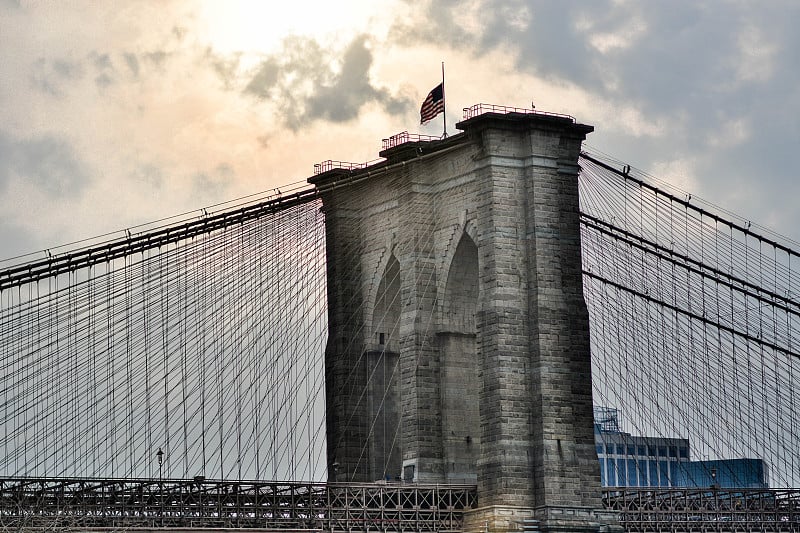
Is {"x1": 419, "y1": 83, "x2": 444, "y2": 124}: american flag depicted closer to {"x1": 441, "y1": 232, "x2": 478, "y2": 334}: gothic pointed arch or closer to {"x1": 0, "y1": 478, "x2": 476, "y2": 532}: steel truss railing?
{"x1": 441, "y1": 232, "x2": 478, "y2": 334}: gothic pointed arch

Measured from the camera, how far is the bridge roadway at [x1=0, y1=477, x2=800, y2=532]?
71125 mm

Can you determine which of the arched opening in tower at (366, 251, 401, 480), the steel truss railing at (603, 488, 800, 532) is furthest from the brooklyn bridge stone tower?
the steel truss railing at (603, 488, 800, 532)

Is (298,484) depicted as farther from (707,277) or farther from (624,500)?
(707,277)

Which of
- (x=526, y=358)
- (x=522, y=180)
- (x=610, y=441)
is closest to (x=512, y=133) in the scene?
(x=522, y=180)

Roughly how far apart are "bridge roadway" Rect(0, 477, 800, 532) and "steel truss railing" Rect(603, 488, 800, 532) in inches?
3.5

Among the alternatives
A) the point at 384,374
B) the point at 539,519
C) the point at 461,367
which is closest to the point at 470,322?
the point at 461,367

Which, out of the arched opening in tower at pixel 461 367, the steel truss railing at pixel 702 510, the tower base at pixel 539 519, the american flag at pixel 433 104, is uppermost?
the american flag at pixel 433 104

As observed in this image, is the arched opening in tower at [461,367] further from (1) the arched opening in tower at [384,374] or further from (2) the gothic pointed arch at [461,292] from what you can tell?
(1) the arched opening in tower at [384,374]

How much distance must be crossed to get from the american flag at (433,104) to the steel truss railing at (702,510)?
61.2 ft

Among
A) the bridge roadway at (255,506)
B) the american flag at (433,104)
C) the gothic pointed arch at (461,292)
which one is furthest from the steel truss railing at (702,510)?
the american flag at (433,104)

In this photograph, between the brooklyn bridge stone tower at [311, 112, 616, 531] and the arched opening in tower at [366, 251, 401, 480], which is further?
the arched opening in tower at [366, 251, 401, 480]

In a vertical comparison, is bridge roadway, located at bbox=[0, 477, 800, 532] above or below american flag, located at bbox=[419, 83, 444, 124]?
below

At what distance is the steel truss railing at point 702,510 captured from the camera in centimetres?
8362

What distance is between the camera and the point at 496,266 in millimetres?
78375
